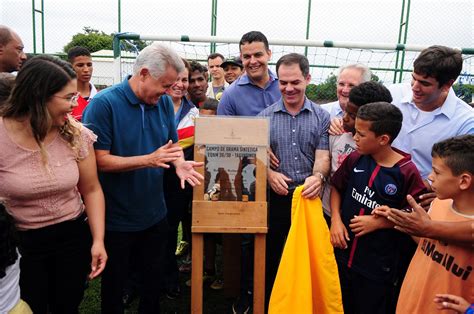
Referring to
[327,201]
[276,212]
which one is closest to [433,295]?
[327,201]

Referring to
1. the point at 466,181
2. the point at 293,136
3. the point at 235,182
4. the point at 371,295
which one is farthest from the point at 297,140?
the point at 466,181

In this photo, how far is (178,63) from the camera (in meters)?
2.53

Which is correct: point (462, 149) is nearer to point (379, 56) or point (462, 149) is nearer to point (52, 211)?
point (52, 211)

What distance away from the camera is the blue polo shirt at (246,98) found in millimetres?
3456

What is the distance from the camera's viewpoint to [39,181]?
2.05 meters

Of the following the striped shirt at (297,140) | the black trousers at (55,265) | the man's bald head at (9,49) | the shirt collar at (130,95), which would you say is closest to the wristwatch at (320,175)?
the striped shirt at (297,140)

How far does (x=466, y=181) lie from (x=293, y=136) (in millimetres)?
1300

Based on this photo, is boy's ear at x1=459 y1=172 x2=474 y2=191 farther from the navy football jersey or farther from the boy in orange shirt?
the navy football jersey

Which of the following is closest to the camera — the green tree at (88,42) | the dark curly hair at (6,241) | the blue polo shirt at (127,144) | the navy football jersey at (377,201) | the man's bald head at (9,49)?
the dark curly hair at (6,241)

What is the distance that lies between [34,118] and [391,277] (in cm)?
222

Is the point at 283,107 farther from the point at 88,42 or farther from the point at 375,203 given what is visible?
the point at 88,42

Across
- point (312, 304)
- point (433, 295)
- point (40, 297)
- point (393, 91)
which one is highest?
point (393, 91)

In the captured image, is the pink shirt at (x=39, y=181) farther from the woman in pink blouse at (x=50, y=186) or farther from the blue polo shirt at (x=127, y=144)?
the blue polo shirt at (x=127, y=144)

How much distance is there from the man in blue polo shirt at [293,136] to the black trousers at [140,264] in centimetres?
91
